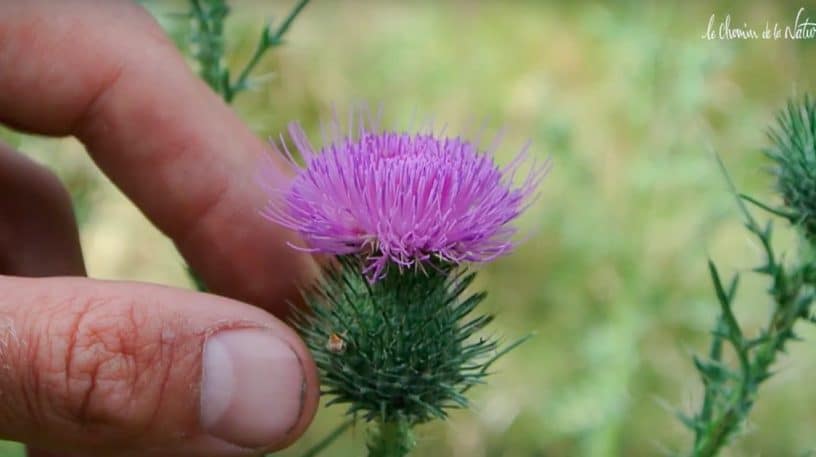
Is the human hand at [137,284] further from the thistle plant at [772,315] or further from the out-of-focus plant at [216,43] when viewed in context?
the thistle plant at [772,315]

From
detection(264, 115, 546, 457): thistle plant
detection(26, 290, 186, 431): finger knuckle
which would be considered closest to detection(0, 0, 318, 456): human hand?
detection(26, 290, 186, 431): finger knuckle

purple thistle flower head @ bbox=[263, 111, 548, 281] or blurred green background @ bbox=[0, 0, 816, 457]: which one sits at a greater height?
blurred green background @ bbox=[0, 0, 816, 457]

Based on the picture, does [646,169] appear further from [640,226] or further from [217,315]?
[217,315]

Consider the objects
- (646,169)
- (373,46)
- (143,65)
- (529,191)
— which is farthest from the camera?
(373,46)

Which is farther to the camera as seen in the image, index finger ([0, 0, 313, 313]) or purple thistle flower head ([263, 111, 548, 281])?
index finger ([0, 0, 313, 313])

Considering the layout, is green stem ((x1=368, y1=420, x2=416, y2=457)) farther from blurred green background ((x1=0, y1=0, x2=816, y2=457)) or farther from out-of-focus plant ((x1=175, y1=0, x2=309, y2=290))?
blurred green background ((x1=0, y1=0, x2=816, y2=457))

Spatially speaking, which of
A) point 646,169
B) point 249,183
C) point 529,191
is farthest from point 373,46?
point 529,191

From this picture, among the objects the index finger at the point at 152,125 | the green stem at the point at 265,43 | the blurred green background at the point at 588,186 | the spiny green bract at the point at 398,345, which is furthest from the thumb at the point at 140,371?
the blurred green background at the point at 588,186
